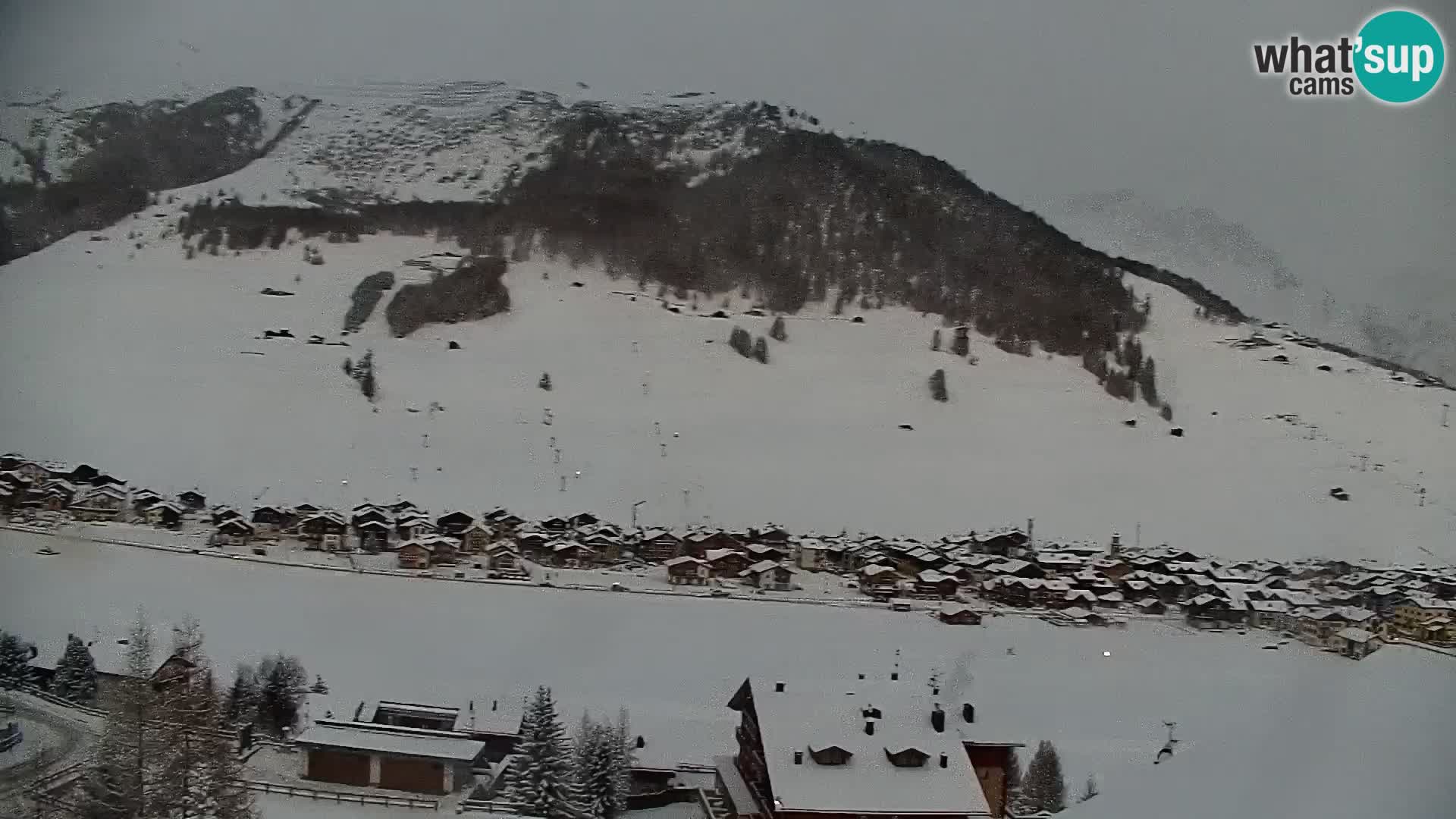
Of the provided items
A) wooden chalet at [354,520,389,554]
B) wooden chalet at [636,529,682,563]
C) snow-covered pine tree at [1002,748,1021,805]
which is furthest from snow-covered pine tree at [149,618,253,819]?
snow-covered pine tree at [1002,748,1021,805]

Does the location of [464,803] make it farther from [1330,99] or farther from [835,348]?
[1330,99]

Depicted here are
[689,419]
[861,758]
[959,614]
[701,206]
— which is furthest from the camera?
[701,206]


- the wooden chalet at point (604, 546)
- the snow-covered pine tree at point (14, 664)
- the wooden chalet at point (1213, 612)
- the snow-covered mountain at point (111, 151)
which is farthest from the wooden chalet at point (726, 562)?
the snow-covered pine tree at point (14, 664)

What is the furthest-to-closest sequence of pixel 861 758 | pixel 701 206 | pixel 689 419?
1. pixel 701 206
2. pixel 689 419
3. pixel 861 758

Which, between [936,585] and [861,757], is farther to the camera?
[936,585]

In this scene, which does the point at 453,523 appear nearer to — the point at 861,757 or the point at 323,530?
the point at 323,530

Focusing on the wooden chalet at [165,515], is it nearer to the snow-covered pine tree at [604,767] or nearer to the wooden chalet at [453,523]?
the wooden chalet at [453,523]

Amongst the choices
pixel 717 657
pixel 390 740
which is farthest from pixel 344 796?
pixel 717 657
